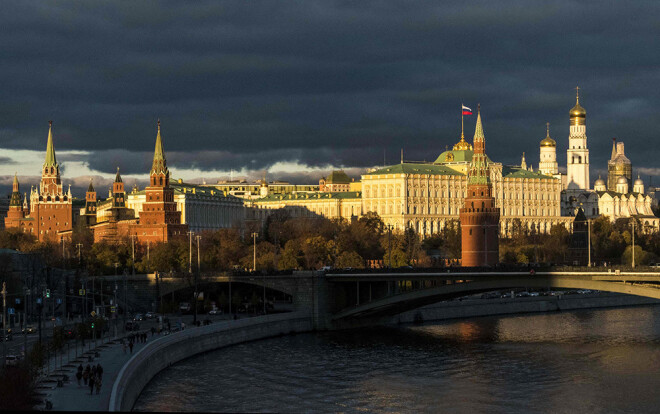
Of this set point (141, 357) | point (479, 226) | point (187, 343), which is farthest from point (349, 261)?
point (141, 357)

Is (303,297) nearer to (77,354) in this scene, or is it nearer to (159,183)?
(77,354)

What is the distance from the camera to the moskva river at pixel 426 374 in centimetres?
6744

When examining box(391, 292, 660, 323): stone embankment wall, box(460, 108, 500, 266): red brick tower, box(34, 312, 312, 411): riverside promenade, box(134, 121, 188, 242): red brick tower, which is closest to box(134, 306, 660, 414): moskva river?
box(34, 312, 312, 411): riverside promenade

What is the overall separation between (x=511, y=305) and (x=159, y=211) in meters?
72.1

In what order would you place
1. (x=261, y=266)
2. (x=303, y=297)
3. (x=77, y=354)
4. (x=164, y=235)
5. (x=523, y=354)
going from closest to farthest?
(x=77, y=354), (x=523, y=354), (x=303, y=297), (x=261, y=266), (x=164, y=235)

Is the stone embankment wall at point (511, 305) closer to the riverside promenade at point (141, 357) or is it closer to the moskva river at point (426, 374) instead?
the moskva river at point (426, 374)

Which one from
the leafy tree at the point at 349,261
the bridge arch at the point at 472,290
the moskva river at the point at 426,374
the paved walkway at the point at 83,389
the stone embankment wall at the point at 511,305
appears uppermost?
the leafy tree at the point at 349,261

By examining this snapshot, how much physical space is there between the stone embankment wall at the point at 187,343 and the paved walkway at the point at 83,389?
495mm

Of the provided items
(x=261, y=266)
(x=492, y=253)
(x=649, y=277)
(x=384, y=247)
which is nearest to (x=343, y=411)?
(x=649, y=277)

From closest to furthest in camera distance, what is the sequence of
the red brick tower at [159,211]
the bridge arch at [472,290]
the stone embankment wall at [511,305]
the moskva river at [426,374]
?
the moskva river at [426,374] → the bridge arch at [472,290] → the stone embankment wall at [511,305] → the red brick tower at [159,211]

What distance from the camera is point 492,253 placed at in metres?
161

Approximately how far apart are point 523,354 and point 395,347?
964 cm

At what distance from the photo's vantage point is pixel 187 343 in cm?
8456

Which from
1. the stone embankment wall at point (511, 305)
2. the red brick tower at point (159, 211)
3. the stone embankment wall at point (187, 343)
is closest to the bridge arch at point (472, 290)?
the stone embankment wall at point (187, 343)
